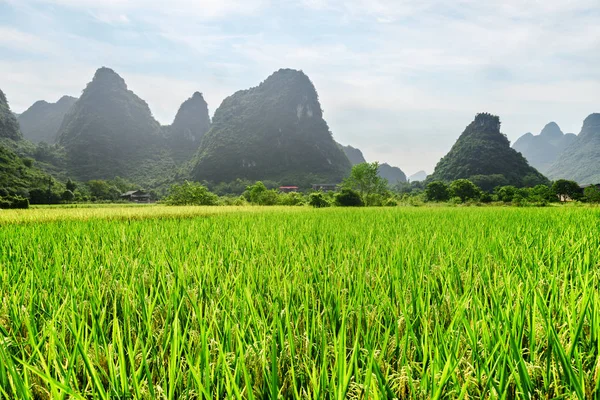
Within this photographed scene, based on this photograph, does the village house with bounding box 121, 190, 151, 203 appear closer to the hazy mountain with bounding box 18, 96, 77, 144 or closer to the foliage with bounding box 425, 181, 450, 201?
the foliage with bounding box 425, 181, 450, 201

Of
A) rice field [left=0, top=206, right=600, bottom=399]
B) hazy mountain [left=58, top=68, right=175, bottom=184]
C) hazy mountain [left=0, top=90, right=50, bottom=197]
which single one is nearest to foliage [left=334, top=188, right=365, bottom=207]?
rice field [left=0, top=206, right=600, bottom=399]

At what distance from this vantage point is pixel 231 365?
1105mm

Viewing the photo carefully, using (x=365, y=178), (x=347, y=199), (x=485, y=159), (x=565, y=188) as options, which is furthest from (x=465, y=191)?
(x=485, y=159)

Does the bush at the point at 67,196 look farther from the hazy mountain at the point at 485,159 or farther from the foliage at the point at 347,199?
the hazy mountain at the point at 485,159

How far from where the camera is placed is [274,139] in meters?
115

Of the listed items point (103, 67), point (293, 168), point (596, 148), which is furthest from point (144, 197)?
point (596, 148)

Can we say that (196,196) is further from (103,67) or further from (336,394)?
(103,67)

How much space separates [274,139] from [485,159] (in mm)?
68754

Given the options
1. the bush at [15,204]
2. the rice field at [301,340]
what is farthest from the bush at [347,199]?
the rice field at [301,340]

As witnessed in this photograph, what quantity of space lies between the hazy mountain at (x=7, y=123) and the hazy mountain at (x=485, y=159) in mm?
111101

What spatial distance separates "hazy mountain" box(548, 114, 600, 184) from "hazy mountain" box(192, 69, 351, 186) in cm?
11175

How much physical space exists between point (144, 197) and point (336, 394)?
8926 cm

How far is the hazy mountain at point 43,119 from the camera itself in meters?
133

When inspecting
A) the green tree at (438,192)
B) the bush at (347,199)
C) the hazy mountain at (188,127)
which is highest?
the hazy mountain at (188,127)
